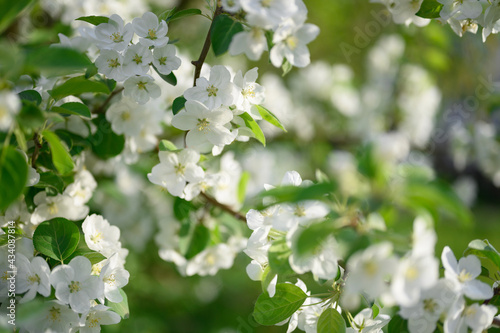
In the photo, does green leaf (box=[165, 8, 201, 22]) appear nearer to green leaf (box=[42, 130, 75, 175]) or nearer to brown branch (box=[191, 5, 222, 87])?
brown branch (box=[191, 5, 222, 87])

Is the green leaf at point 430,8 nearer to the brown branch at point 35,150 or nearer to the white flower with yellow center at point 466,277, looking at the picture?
the white flower with yellow center at point 466,277

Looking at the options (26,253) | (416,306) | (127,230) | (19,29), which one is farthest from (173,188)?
(19,29)

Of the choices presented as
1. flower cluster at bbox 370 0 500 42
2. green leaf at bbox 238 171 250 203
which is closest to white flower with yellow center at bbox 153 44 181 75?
green leaf at bbox 238 171 250 203

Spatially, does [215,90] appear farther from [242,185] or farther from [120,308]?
[120,308]

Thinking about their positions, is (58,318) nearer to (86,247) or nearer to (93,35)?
(86,247)

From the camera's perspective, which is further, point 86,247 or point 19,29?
point 19,29
